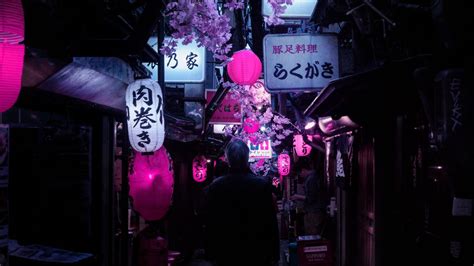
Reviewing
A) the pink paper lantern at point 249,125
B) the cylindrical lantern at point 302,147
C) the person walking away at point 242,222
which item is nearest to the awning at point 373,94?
the person walking away at point 242,222

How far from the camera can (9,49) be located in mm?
4961

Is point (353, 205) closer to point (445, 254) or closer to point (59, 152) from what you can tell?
point (445, 254)

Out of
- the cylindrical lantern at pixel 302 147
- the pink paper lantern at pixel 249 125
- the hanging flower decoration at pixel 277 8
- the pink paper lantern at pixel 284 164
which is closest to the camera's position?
the hanging flower decoration at pixel 277 8

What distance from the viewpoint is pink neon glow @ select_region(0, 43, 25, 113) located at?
16.0 feet

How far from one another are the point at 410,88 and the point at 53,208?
7848 mm

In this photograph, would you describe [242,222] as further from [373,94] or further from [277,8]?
[277,8]

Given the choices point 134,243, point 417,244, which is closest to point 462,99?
point 417,244

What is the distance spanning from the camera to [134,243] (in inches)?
585

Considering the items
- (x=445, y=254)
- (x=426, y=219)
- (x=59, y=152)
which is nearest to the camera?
(x=445, y=254)

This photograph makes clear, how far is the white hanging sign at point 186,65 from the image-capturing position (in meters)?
17.0

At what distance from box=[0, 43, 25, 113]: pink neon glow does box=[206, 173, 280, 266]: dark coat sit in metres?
3.29

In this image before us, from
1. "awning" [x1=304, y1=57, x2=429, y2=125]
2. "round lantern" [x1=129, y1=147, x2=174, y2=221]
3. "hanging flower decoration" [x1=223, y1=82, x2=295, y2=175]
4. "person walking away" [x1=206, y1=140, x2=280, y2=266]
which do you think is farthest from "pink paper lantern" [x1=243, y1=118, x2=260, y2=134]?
"person walking away" [x1=206, y1=140, x2=280, y2=266]

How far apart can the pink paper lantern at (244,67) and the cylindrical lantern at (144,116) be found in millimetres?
3661

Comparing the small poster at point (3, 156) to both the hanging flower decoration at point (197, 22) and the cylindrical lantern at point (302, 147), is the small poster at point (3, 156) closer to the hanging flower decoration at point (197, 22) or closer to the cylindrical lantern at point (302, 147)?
the hanging flower decoration at point (197, 22)
